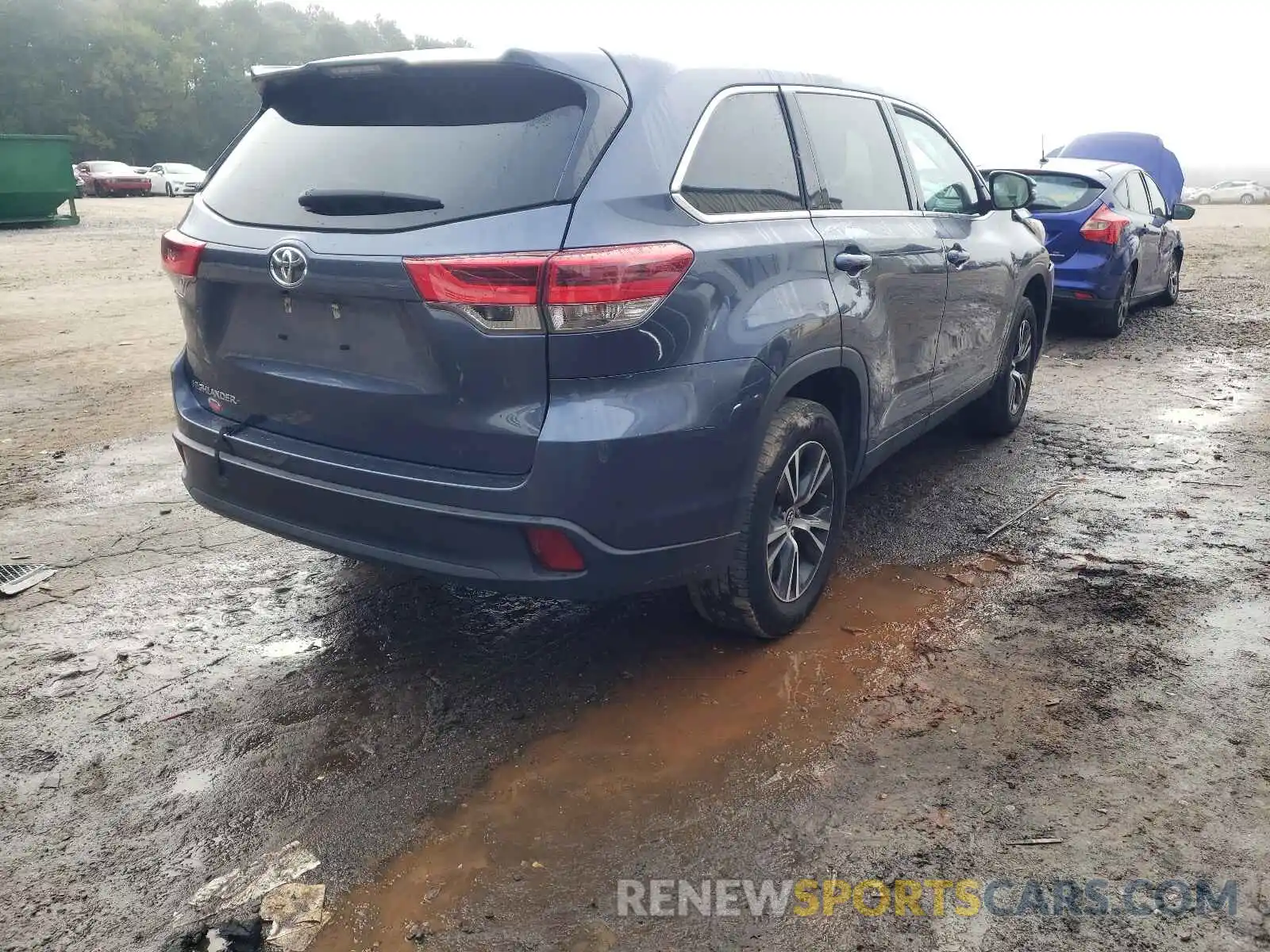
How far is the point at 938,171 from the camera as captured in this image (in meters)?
4.61

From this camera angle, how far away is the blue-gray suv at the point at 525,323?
2605mm

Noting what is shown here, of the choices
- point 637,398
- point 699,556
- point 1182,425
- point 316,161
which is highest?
point 316,161

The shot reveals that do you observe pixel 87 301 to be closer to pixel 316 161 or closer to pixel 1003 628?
pixel 316 161

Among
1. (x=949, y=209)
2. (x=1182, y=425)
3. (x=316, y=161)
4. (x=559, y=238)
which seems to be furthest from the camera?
(x=1182, y=425)

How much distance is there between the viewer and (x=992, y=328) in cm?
509

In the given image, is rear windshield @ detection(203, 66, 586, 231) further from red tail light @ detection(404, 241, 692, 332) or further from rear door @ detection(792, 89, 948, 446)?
rear door @ detection(792, 89, 948, 446)

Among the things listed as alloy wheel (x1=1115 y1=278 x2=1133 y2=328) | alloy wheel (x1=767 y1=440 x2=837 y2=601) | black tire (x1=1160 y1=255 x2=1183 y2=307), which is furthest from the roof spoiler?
Answer: black tire (x1=1160 y1=255 x2=1183 y2=307)

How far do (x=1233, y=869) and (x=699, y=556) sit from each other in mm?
1498

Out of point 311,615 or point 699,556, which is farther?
point 311,615

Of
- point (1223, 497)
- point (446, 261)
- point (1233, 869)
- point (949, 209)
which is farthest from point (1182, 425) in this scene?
point (446, 261)

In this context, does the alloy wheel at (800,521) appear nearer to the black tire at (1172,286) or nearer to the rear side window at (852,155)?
the rear side window at (852,155)

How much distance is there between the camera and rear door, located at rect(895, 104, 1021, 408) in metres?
4.41

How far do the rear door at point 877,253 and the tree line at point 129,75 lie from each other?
48.0 m

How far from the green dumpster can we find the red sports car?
56.6ft
